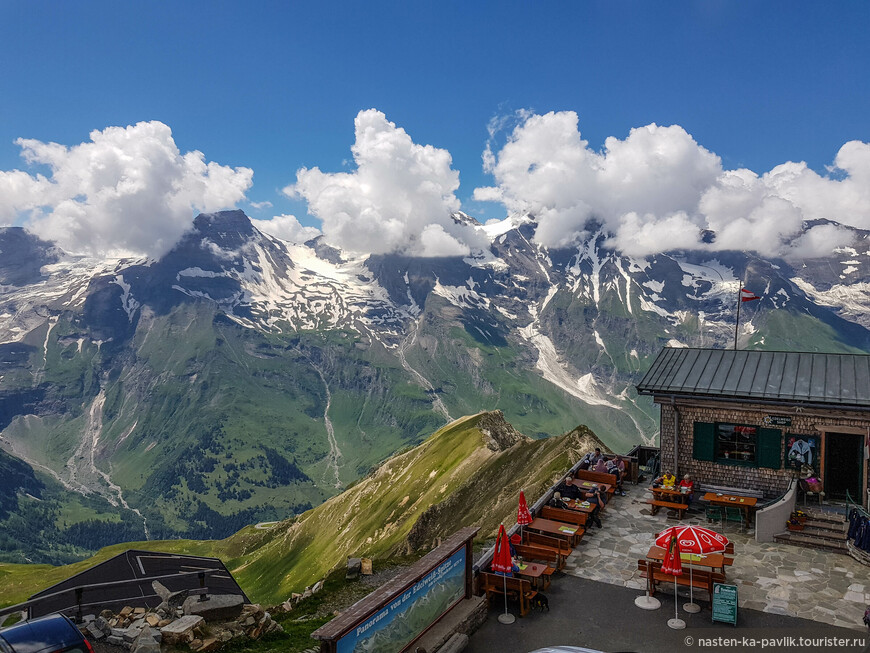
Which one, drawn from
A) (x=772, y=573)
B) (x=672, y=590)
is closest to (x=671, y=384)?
(x=772, y=573)

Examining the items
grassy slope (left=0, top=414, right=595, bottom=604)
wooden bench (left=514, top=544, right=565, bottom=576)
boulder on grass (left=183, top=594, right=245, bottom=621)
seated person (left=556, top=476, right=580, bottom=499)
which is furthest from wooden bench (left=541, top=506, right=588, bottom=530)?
boulder on grass (left=183, top=594, right=245, bottom=621)

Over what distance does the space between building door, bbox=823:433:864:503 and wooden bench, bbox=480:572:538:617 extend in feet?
63.3

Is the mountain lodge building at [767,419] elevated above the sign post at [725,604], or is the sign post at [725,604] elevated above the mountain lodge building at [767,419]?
the mountain lodge building at [767,419]

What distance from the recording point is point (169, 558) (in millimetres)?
37906

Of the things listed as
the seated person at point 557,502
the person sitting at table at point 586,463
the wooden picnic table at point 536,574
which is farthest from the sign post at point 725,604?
the person sitting at table at point 586,463

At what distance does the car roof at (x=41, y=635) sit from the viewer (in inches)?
476

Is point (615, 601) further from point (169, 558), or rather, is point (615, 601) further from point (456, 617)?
point (169, 558)

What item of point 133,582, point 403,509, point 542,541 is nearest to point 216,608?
point 542,541

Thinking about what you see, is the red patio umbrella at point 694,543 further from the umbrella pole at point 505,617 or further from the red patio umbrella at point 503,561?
the umbrella pole at point 505,617

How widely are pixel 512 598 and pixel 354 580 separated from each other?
43.2ft

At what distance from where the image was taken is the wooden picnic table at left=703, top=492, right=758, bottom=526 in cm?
2562

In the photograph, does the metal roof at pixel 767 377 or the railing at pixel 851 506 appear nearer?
the railing at pixel 851 506

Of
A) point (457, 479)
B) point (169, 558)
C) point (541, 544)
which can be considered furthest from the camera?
point (457, 479)

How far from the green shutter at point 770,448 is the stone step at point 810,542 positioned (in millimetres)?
4943
